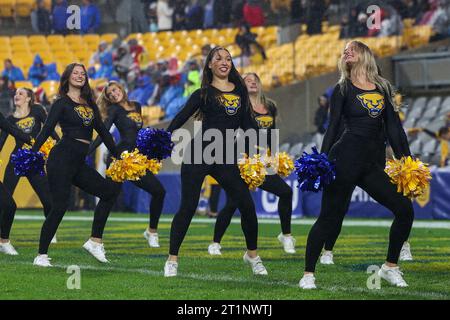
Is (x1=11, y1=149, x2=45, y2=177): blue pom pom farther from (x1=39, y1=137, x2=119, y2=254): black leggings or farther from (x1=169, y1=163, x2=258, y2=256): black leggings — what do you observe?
(x1=169, y1=163, x2=258, y2=256): black leggings

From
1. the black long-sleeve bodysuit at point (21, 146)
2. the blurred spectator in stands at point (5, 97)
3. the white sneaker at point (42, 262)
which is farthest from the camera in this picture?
the blurred spectator in stands at point (5, 97)

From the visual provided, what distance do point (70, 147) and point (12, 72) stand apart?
652 inches

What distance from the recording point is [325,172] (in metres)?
7.54

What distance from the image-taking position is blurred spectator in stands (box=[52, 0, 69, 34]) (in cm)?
2653

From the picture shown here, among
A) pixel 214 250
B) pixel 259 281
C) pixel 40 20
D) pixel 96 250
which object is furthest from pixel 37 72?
pixel 259 281

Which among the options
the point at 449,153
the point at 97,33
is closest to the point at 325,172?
the point at 449,153

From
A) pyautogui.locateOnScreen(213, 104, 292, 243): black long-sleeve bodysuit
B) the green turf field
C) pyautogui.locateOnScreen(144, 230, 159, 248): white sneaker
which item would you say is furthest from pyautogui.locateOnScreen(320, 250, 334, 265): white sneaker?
pyautogui.locateOnScreen(144, 230, 159, 248): white sneaker

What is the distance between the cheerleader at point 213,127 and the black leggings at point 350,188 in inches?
41.8

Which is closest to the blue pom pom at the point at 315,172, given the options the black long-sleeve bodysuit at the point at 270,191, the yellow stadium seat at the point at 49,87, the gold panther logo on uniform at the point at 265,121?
the black long-sleeve bodysuit at the point at 270,191

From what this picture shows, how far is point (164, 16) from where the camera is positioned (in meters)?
26.9

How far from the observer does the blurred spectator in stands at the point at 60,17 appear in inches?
1045

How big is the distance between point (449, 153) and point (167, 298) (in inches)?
485

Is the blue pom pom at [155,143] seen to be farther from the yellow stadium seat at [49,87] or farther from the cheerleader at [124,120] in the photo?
the yellow stadium seat at [49,87]

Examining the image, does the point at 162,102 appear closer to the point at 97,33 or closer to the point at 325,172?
the point at 97,33
